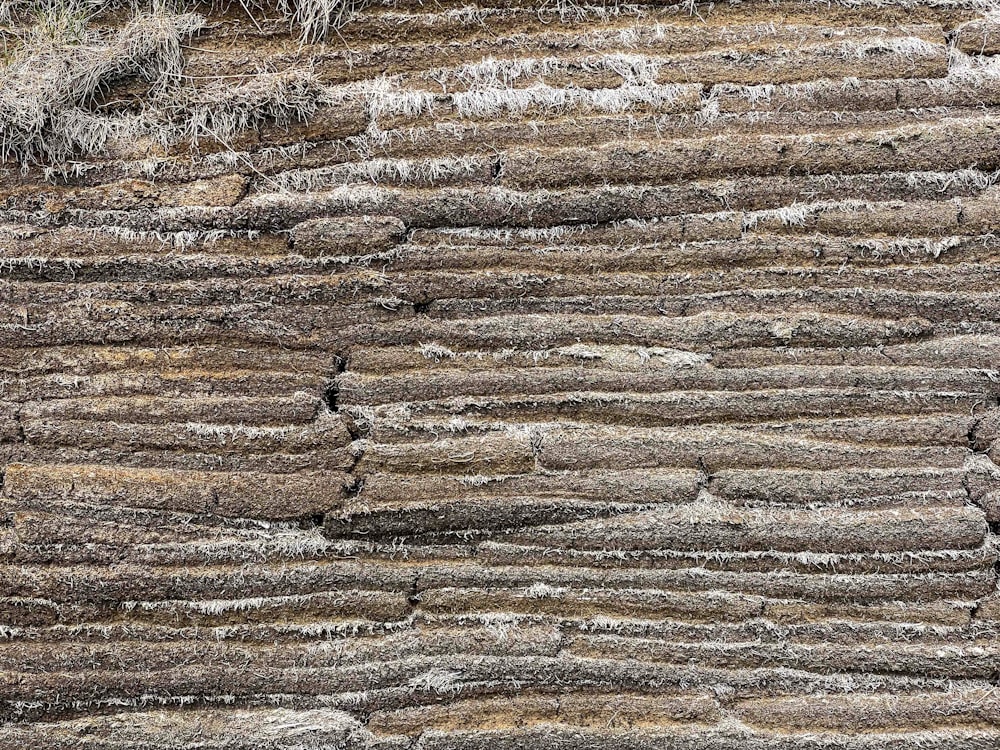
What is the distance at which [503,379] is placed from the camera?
2762mm

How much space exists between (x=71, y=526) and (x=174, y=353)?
68 centimetres

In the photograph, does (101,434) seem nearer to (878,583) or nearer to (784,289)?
(784,289)

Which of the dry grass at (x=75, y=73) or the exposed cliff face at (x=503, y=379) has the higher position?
the dry grass at (x=75, y=73)

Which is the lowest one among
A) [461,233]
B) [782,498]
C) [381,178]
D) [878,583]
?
[878,583]

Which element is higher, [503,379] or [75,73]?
[75,73]

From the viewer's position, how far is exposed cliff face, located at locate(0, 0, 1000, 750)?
8.89ft

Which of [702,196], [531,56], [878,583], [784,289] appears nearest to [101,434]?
[531,56]

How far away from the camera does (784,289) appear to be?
2773 millimetres

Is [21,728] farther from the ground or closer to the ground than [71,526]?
closer to the ground

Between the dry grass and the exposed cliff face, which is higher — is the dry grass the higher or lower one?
the higher one

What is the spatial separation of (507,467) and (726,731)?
1161 millimetres

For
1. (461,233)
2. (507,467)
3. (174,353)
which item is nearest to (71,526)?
(174,353)

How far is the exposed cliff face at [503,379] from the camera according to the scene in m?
2.71

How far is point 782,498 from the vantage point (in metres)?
2.74
